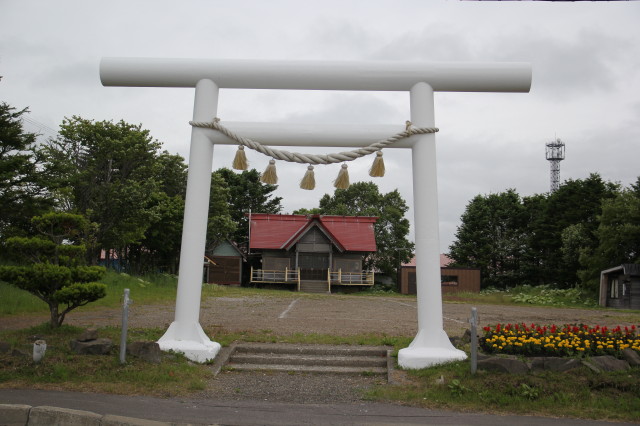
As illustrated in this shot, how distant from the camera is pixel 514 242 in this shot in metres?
45.5

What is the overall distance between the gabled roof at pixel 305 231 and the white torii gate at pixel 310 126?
92.5 feet

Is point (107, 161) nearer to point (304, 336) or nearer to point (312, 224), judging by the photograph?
point (312, 224)

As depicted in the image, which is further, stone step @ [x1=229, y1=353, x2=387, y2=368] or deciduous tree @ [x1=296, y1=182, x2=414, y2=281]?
deciduous tree @ [x1=296, y1=182, x2=414, y2=281]

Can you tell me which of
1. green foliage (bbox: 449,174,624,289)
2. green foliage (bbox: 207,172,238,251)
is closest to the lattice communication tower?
green foliage (bbox: 449,174,624,289)

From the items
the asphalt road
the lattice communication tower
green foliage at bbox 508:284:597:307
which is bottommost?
the asphalt road

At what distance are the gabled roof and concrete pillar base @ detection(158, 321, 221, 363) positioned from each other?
28.4 m

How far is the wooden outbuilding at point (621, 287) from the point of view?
26672 mm

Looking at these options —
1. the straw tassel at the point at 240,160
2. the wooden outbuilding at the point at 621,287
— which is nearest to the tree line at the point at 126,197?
the straw tassel at the point at 240,160

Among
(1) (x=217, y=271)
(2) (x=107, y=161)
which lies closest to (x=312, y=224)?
(1) (x=217, y=271)

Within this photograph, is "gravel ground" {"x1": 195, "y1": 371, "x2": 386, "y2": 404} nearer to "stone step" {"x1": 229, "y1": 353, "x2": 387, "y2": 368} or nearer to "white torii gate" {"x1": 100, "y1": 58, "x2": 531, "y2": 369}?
"stone step" {"x1": 229, "y1": 353, "x2": 387, "y2": 368}

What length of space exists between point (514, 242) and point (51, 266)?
4172 cm

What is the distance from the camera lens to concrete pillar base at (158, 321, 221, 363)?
803cm

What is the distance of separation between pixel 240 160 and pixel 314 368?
335 cm

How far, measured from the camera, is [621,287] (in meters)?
28.0
